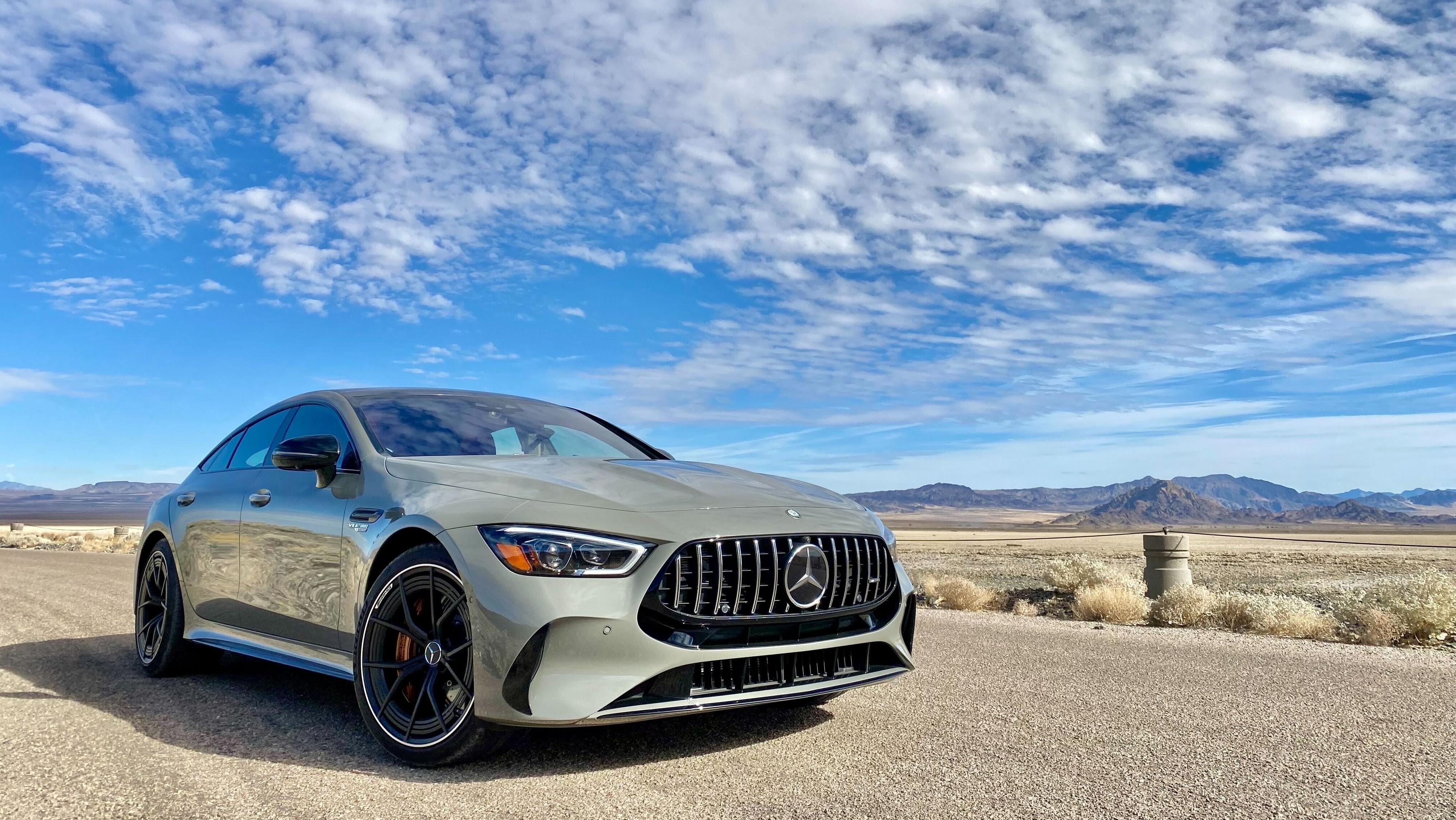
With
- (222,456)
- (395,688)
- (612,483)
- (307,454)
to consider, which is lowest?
(395,688)

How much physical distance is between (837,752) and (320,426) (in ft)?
10.4

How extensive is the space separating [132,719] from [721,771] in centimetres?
297

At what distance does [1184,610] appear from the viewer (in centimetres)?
1047

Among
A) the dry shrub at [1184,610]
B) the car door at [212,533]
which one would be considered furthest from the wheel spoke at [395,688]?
the dry shrub at [1184,610]

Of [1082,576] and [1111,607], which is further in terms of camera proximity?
[1082,576]

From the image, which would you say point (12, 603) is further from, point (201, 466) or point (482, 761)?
point (482, 761)

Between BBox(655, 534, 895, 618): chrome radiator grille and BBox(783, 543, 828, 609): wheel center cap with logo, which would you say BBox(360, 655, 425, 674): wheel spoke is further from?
BBox(783, 543, 828, 609): wheel center cap with logo

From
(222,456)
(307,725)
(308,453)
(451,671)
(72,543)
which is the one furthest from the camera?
(72,543)

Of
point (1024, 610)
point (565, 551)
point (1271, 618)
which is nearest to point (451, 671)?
point (565, 551)

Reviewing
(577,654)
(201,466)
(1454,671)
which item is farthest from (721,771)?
(1454,671)

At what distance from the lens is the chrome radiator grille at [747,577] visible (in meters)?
3.90

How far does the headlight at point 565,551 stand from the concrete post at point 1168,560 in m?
10.8

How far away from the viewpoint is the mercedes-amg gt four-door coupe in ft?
12.3

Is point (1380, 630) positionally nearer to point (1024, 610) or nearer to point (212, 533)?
point (1024, 610)
